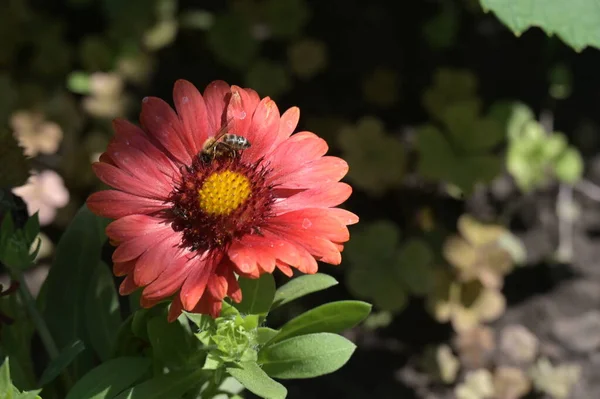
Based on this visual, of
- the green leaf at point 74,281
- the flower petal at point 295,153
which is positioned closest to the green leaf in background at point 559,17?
the flower petal at point 295,153

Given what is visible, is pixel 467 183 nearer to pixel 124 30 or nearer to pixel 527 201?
pixel 527 201

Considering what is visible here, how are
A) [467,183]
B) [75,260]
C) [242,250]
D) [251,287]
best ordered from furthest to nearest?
[467,183], [75,260], [251,287], [242,250]

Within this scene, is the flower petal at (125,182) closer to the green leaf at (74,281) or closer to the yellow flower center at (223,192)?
the yellow flower center at (223,192)

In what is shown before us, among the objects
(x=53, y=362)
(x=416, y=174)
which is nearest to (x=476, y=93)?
(x=416, y=174)

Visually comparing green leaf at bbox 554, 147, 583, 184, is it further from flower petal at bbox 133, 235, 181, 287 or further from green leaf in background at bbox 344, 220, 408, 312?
flower petal at bbox 133, 235, 181, 287

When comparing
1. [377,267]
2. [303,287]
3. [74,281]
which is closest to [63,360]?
[74,281]

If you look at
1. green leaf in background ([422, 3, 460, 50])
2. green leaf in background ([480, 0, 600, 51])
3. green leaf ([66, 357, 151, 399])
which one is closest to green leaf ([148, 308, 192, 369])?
green leaf ([66, 357, 151, 399])
